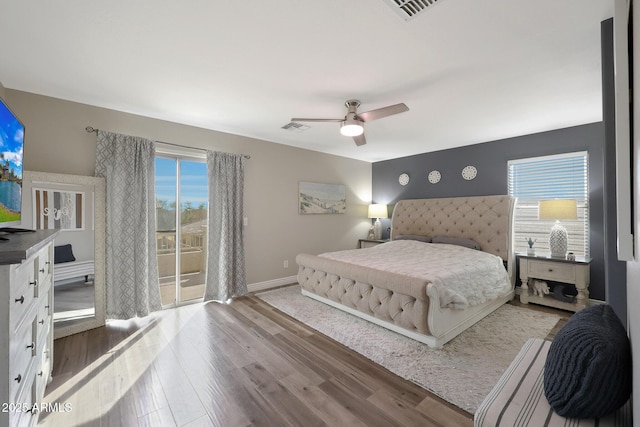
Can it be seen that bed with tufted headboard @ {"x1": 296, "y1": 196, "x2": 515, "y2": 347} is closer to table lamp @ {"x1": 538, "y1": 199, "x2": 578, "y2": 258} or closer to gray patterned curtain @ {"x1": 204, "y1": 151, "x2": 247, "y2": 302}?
table lamp @ {"x1": 538, "y1": 199, "x2": 578, "y2": 258}

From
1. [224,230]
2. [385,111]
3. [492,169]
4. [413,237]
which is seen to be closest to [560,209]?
[492,169]

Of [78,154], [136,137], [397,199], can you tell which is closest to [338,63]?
[136,137]

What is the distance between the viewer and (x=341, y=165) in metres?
5.64

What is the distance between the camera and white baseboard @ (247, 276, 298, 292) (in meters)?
4.30

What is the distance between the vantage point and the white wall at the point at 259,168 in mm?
2766

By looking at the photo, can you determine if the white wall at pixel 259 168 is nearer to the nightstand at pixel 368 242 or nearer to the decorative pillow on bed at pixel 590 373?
the nightstand at pixel 368 242

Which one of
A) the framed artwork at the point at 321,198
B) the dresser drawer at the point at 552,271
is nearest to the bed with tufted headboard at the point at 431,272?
the dresser drawer at the point at 552,271

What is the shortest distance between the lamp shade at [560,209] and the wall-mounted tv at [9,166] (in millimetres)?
5080

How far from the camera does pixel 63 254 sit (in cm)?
275

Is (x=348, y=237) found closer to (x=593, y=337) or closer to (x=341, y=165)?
(x=341, y=165)

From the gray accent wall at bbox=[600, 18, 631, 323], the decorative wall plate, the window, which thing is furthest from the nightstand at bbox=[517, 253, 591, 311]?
the gray accent wall at bbox=[600, 18, 631, 323]

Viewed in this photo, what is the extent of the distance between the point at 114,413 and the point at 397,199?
5260mm

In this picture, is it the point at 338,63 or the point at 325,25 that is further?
the point at 338,63

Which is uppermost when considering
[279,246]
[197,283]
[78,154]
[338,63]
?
[338,63]
